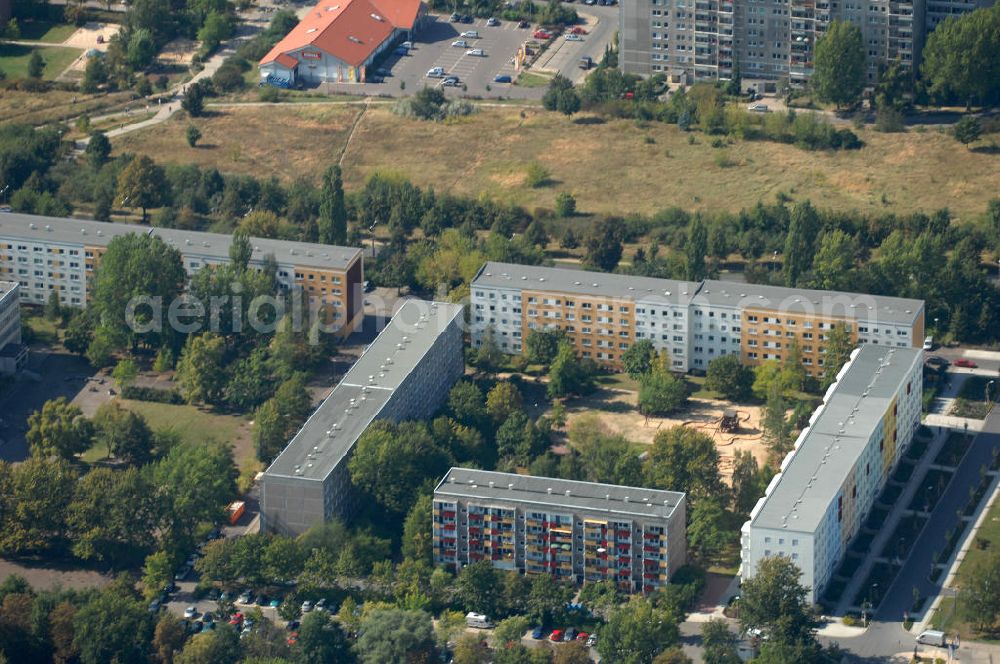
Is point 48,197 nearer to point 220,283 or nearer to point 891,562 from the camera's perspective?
point 220,283

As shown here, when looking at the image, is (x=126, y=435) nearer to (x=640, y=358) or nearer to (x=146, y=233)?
(x=146, y=233)

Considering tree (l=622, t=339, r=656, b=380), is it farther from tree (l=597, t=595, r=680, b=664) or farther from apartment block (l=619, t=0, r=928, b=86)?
apartment block (l=619, t=0, r=928, b=86)

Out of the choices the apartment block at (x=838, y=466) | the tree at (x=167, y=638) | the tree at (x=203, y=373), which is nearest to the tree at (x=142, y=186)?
the tree at (x=203, y=373)

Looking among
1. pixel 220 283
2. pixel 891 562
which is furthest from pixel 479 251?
pixel 891 562

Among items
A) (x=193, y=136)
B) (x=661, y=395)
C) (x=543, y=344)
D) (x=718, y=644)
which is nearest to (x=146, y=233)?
(x=543, y=344)

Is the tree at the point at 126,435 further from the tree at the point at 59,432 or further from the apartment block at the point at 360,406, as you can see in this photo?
the apartment block at the point at 360,406

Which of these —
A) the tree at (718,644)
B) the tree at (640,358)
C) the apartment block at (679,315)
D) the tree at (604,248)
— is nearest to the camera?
the tree at (718,644)
